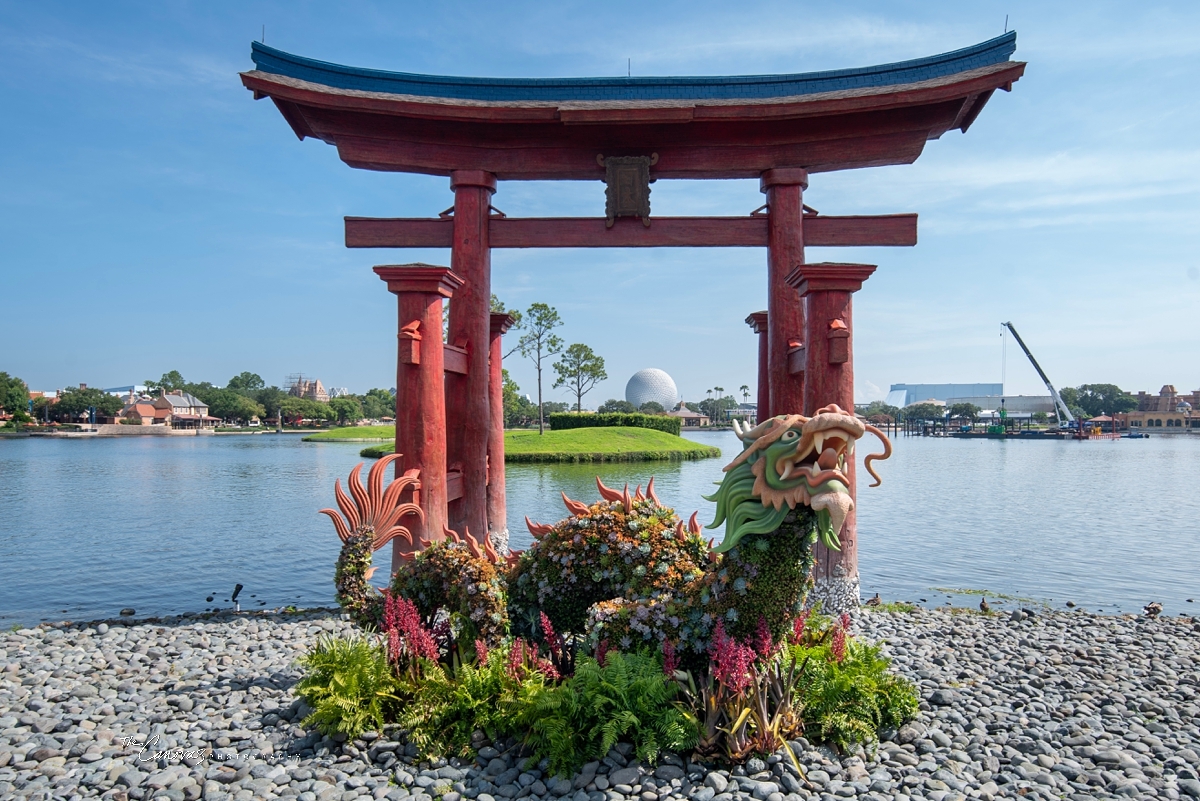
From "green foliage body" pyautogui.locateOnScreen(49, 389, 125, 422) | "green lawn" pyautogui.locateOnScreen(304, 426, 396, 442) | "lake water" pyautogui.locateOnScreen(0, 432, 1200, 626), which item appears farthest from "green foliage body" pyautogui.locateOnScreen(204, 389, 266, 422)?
"lake water" pyautogui.locateOnScreen(0, 432, 1200, 626)

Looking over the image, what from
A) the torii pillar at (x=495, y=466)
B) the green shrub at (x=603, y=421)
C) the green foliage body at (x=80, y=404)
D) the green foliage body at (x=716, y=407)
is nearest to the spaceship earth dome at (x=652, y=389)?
the green foliage body at (x=716, y=407)

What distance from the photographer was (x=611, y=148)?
674 centimetres

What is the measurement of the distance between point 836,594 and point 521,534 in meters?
6.32

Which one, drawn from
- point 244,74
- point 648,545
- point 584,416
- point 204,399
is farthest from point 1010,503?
point 204,399

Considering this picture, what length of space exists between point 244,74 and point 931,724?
678 centimetres

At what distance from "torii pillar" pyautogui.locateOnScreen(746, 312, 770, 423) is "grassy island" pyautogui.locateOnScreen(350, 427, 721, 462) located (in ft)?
60.8

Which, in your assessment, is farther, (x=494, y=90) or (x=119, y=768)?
(x=494, y=90)

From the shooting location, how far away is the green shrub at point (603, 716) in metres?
3.13

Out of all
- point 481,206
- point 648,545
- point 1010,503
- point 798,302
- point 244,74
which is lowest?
point 1010,503

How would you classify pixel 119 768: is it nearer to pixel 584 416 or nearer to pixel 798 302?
pixel 798 302

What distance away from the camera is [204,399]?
73938 mm

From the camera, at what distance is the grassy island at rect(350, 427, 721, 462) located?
25617 millimetres

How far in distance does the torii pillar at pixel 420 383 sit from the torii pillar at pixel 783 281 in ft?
9.40

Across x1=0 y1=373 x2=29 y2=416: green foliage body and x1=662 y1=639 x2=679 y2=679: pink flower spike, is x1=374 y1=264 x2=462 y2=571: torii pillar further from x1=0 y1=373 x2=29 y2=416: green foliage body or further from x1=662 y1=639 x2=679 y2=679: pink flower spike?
x1=0 y1=373 x2=29 y2=416: green foliage body
